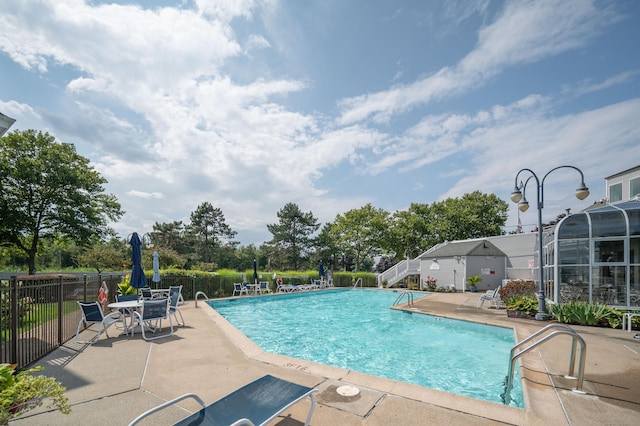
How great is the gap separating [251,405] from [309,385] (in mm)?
1558

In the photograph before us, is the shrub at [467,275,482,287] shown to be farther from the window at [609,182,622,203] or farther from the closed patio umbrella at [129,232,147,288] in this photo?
the closed patio umbrella at [129,232,147,288]

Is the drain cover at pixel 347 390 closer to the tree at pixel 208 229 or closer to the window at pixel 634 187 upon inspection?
the window at pixel 634 187

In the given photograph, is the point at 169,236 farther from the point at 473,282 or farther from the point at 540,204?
the point at 540,204

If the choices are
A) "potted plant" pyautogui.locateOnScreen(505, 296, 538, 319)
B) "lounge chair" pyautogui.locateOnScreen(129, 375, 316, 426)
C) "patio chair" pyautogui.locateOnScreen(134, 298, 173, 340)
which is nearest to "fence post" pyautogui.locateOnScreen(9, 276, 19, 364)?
"patio chair" pyautogui.locateOnScreen(134, 298, 173, 340)

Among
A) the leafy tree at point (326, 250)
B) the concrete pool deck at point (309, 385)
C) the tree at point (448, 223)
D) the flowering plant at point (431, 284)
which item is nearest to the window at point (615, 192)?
the flowering plant at point (431, 284)

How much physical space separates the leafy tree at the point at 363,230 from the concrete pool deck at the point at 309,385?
30.5 meters

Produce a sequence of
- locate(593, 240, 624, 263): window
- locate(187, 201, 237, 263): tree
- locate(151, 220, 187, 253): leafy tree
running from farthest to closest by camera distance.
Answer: locate(187, 201, 237, 263): tree
locate(151, 220, 187, 253): leafy tree
locate(593, 240, 624, 263): window

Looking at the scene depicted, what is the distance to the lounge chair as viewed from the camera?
2.57 m

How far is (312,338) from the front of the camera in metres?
9.50

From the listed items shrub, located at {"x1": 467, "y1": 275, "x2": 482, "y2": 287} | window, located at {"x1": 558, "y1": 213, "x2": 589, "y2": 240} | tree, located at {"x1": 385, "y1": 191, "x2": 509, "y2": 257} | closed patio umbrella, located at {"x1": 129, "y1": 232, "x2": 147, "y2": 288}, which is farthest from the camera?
tree, located at {"x1": 385, "y1": 191, "x2": 509, "y2": 257}

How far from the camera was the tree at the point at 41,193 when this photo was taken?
1998cm

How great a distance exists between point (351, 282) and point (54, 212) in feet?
77.3

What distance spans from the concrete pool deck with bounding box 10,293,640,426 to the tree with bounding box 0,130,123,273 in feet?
64.8

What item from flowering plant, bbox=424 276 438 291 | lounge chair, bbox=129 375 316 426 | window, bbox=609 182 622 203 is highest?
window, bbox=609 182 622 203
